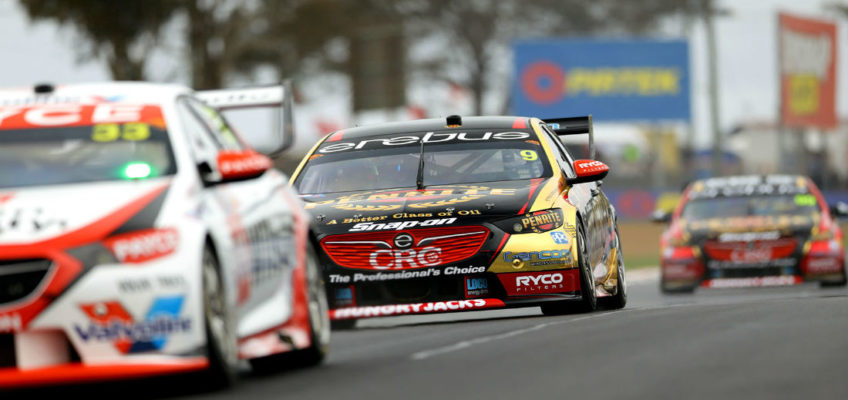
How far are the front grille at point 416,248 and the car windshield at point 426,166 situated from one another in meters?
1.03

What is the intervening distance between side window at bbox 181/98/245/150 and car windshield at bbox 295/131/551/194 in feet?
11.9

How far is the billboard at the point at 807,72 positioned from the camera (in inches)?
2383

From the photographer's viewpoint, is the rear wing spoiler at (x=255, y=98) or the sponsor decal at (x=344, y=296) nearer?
the rear wing spoiler at (x=255, y=98)

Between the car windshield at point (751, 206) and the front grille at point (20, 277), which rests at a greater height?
the front grille at point (20, 277)

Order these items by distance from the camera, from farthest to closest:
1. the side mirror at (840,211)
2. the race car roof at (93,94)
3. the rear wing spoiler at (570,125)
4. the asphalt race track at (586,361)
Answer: the side mirror at (840,211)
the rear wing spoiler at (570,125)
the race car roof at (93,94)
the asphalt race track at (586,361)

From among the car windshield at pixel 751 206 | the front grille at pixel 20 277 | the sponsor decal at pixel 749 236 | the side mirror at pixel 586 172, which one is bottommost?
the sponsor decal at pixel 749 236

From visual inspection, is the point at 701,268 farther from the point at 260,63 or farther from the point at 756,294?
the point at 260,63

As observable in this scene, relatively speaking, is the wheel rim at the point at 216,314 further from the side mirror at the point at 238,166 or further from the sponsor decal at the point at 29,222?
the sponsor decal at the point at 29,222

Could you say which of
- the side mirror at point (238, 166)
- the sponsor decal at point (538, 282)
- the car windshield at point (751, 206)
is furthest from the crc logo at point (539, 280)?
the car windshield at point (751, 206)

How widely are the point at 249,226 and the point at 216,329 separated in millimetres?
904

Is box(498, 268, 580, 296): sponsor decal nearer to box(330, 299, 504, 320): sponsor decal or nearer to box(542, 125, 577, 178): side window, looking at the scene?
box(330, 299, 504, 320): sponsor decal

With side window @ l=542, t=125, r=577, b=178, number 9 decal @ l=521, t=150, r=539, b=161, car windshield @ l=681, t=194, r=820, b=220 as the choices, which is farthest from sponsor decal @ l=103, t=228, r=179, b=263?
car windshield @ l=681, t=194, r=820, b=220

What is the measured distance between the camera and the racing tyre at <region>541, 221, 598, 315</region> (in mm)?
12477

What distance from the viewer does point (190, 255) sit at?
7.60 m
